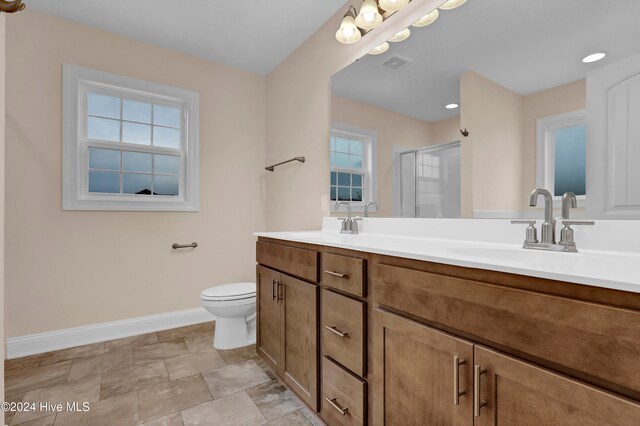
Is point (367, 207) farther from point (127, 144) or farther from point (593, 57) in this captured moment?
point (127, 144)

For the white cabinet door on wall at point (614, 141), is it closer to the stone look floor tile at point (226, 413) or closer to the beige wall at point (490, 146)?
the beige wall at point (490, 146)

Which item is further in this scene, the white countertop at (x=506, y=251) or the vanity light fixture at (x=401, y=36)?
the vanity light fixture at (x=401, y=36)

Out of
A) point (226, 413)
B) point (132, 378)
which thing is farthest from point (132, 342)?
point (226, 413)

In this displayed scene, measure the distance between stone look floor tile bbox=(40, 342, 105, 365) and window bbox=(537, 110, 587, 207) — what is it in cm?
287

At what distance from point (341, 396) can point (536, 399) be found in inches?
30.3

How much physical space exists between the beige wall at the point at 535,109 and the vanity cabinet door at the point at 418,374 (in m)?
0.75

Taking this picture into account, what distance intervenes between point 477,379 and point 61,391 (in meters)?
2.13

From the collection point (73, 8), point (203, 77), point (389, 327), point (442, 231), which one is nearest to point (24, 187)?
point (73, 8)

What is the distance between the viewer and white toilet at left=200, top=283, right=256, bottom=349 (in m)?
2.14

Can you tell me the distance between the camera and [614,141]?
3.43ft

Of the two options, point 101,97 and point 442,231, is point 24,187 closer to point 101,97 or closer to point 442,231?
point 101,97

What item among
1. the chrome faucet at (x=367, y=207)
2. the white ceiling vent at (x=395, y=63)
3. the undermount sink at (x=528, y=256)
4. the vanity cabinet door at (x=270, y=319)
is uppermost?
the white ceiling vent at (x=395, y=63)

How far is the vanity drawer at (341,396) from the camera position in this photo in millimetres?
1165

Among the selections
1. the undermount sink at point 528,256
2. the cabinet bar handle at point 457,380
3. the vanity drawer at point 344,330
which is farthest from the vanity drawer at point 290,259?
the cabinet bar handle at point 457,380
